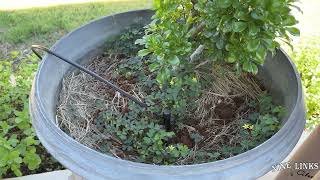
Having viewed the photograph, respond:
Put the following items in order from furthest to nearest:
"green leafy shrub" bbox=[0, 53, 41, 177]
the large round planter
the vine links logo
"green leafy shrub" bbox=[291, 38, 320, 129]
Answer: "green leafy shrub" bbox=[291, 38, 320, 129] < "green leafy shrub" bbox=[0, 53, 41, 177] < the vine links logo < the large round planter

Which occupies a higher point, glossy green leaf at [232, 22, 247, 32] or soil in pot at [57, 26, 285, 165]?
glossy green leaf at [232, 22, 247, 32]

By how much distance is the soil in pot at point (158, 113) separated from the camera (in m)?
1.02

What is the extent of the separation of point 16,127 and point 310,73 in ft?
4.32

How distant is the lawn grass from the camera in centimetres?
215

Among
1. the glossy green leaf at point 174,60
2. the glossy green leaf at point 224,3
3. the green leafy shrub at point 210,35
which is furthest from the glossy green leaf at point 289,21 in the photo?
the glossy green leaf at point 174,60

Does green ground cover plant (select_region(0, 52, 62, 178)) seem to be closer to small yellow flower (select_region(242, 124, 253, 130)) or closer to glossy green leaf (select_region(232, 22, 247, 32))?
small yellow flower (select_region(242, 124, 253, 130))

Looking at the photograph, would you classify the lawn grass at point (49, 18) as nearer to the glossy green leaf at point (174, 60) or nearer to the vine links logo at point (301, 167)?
the glossy green leaf at point (174, 60)

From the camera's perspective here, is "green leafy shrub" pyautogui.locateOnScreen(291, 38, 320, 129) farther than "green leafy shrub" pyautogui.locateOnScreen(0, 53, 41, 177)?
Yes

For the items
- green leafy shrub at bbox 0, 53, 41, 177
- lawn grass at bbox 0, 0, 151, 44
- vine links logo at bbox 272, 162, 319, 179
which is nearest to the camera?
vine links logo at bbox 272, 162, 319, 179

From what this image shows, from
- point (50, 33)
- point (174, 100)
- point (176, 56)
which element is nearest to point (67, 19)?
point (50, 33)

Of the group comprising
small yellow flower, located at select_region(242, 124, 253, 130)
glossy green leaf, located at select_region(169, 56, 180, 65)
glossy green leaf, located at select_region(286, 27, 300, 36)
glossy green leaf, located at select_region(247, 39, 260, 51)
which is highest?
glossy green leaf, located at select_region(286, 27, 300, 36)

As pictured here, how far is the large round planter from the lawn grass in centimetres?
106

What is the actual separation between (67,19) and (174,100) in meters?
1.30

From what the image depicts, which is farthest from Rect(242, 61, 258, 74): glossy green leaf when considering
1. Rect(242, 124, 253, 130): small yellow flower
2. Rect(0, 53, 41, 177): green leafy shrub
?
Rect(0, 53, 41, 177): green leafy shrub
